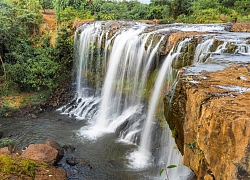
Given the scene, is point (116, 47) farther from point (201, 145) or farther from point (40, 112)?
point (201, 145)

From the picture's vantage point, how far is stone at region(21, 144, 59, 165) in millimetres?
8152

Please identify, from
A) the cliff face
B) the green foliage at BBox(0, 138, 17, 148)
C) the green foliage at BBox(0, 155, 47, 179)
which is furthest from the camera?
the green foliage at BBox(0, 138, 17, 148)

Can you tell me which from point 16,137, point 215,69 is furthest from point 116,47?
point 215,69

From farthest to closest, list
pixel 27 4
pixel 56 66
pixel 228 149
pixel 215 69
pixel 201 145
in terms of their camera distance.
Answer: pixel 27 4 → pixel 56 66 → pixel 215 69 → pixel 201 145 → pixel 228 149

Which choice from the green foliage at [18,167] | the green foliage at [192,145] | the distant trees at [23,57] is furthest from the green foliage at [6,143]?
the green foliage at [192,145]

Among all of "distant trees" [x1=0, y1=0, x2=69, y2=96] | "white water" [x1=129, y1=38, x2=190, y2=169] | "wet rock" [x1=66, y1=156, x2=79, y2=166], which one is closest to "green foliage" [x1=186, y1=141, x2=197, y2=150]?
"white water" [x1=129, y1=38, x2=190, y2=169]

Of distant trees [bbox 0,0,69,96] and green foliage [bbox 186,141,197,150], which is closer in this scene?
green foliage [bbox 186,141,197,150]

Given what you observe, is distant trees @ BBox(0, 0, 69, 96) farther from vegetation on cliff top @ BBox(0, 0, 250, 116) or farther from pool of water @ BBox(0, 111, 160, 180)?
pool of water @ BBox(0, 111, 160, 180)

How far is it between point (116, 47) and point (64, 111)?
4.45 metres

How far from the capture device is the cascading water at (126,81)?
8750 mm

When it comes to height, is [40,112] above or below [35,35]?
below

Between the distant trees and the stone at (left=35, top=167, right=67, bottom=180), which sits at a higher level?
the distant trees

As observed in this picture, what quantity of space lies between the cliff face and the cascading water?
3137 mm

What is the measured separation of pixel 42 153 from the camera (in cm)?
835
